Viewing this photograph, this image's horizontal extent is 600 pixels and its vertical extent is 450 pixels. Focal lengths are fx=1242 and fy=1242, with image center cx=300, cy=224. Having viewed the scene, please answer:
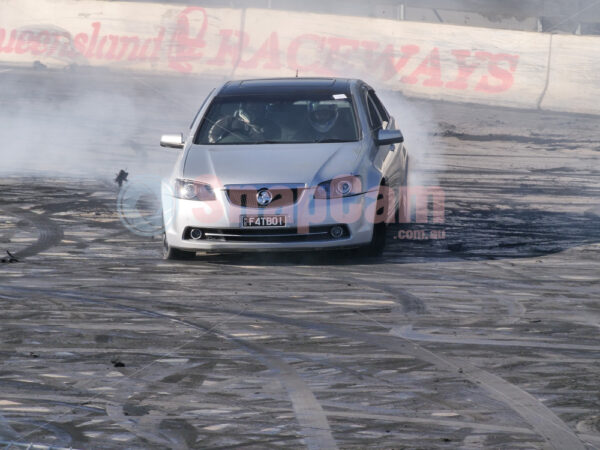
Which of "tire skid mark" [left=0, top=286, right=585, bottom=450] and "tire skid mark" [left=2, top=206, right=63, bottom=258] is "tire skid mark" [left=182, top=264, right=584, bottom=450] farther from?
"tire skid mark" [left=2, top=206, right=63, bottom=258]

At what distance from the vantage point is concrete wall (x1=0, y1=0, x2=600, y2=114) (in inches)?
966

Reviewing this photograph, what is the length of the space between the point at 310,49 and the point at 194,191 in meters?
17.1

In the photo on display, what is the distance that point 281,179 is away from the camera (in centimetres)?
997

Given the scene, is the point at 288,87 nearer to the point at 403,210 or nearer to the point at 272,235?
the point at 403,210

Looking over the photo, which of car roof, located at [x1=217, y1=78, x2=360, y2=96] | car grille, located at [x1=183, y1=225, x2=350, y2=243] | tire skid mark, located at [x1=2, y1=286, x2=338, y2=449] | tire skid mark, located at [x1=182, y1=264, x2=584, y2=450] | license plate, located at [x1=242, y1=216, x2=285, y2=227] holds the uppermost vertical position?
car roof, located at [x1=217, y1=78, x2=360, y2=96]

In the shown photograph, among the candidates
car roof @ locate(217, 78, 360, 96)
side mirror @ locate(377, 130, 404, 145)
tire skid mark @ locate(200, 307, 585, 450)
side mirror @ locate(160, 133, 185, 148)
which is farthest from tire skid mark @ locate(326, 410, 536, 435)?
car roof @ locate(217, 78, 360, 96)

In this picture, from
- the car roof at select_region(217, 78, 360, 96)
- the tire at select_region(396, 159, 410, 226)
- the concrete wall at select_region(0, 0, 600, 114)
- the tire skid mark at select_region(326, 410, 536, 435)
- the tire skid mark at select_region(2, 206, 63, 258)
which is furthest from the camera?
the concrete wall at select_region(0, 0, 600, 114)

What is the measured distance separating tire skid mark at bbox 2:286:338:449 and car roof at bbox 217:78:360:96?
139 inches

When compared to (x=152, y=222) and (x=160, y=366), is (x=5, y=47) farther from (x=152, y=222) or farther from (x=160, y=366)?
(x=160, y=366)

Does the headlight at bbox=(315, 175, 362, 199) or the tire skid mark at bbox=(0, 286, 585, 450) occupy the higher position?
the headlight at bbox=(315, 175, 362, 199)

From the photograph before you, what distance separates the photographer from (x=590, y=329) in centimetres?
777

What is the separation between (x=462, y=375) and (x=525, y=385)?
364 mm

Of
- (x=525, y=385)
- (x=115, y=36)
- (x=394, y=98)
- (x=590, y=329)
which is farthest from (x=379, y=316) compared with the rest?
(x=115, y=36)

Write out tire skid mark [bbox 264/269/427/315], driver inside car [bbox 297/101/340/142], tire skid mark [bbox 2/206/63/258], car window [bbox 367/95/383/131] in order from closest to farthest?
tire skid mark [bbox 264/269/427/315], tire skid mark [bbox 2/206/63/258], driver inside car [bbox 297/101/340/142], car window [bbox 367/95/383/131]
